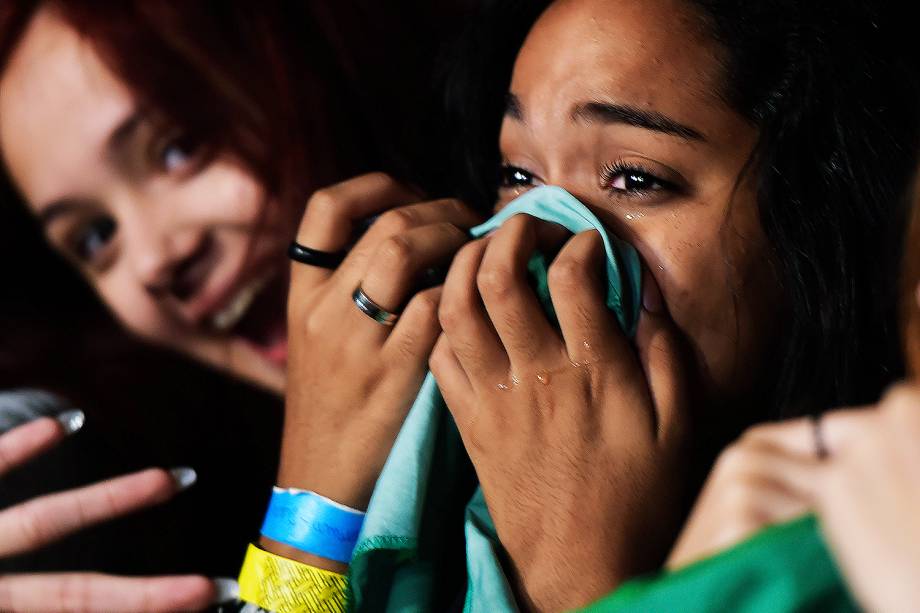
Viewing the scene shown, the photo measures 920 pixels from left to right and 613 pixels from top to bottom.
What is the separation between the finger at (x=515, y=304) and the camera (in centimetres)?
81

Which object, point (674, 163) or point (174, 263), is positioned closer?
point (674, 163)

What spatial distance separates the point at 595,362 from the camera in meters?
0.79

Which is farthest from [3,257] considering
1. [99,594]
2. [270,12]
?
[99,594]

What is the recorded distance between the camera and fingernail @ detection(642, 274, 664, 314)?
805mm

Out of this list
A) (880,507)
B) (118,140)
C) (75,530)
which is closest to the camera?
(880,507)

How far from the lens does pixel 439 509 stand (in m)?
0.91

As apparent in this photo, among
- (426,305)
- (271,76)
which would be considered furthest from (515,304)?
(271,76)

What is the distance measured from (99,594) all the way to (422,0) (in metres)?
0.94

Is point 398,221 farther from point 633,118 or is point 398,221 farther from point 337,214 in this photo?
point 633,118

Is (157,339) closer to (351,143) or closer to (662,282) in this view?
(351,143)

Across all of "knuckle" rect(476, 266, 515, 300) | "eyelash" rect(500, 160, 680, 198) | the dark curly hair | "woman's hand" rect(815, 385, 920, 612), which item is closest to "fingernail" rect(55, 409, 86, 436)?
"knuckle" rect(476, 266, 515, 300)

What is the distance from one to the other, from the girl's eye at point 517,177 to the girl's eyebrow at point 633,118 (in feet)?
0.34

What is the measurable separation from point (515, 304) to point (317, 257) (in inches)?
11.7

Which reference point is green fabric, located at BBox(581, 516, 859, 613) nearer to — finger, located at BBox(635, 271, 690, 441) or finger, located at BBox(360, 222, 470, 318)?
finger, located at BBox(635, 271, 690, 441)
